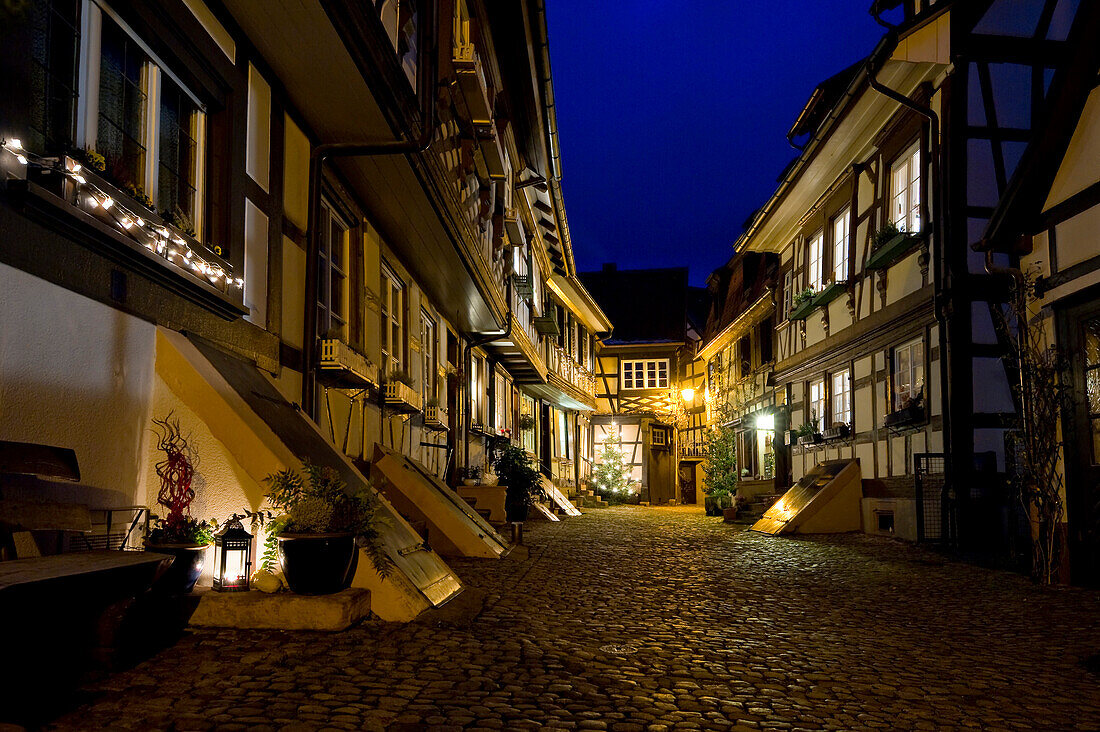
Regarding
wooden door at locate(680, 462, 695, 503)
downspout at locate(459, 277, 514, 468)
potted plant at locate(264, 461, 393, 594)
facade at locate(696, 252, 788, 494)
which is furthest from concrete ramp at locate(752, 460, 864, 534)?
wooden door at locate(680, 462, 695, 503)

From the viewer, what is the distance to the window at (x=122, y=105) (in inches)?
176

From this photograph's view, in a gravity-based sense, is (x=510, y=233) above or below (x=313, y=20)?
above

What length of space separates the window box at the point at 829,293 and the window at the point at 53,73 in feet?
42.8

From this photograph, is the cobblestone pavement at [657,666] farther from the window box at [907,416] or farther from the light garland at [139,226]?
the window box at [907,416]

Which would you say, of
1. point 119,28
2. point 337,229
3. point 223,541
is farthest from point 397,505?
point 119,28

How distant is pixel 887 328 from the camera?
43.1 ft

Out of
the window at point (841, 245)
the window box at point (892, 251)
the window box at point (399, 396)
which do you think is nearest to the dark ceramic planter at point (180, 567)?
the window box at point (399, 396)

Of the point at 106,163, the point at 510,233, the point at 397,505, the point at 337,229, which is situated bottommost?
the point at 397,505

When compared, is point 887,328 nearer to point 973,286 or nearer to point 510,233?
point 973,286

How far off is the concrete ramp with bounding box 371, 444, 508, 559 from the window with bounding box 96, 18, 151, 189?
15.7ft

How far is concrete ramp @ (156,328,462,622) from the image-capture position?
16.3ft

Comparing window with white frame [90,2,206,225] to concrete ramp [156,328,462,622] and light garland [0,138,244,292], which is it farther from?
concrete ramp [156,328,462,622]

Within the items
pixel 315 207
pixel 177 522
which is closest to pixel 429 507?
pixel 315 207

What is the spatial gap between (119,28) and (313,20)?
4.48 feet
